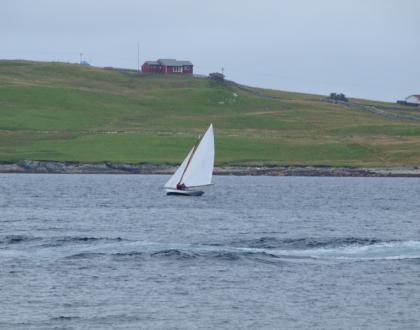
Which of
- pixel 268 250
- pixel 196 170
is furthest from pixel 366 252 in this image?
pixel 196 170

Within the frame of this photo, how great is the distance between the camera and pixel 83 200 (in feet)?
295

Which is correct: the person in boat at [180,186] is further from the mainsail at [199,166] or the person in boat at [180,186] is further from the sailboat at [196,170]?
the mainsail at [199,166]

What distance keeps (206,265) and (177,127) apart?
115 meters

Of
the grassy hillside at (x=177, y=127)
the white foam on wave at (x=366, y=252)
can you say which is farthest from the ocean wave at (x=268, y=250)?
the grassy hillside at (x=177, y=127)

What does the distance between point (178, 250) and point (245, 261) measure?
3929 millimetres

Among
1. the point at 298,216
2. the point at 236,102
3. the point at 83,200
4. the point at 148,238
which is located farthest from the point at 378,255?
the point at 236,102

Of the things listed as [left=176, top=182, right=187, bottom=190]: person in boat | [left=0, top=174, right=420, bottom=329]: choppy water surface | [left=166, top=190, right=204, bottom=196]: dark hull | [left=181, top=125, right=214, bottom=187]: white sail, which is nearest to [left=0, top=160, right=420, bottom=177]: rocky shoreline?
[left=176, top=182, right=187, bottom=190]: person in boat

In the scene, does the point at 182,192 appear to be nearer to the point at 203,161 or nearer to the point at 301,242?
the point at 203,161

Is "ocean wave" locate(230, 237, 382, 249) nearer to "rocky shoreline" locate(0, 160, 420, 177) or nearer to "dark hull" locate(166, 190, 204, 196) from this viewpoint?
"dark hull" locate(166, 190, 204, 196)

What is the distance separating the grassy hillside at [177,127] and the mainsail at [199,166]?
114ft

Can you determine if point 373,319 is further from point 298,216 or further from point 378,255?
point 298,216

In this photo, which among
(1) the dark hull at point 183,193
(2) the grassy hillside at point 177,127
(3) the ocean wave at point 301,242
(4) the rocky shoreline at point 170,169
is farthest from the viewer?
(2) the grassy hillside at point 177,127

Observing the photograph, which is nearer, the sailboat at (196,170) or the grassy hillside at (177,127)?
the sailboat at (196,170)

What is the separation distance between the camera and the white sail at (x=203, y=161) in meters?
96.5
